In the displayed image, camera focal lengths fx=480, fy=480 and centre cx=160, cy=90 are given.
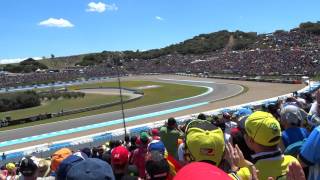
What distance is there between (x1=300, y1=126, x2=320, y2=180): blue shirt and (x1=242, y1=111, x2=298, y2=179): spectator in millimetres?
182

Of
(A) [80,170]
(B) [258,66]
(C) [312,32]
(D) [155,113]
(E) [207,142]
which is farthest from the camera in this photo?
(C) [312,32]

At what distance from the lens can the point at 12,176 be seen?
6.05 m

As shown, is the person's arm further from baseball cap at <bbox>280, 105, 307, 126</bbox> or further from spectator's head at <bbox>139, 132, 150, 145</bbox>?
spectator's head at <bbox>139, 132, 150, 145</bbox>

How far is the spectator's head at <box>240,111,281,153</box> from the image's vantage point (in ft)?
12.9

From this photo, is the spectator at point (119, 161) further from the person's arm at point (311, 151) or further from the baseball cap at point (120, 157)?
the person's arm at point (311, 151)

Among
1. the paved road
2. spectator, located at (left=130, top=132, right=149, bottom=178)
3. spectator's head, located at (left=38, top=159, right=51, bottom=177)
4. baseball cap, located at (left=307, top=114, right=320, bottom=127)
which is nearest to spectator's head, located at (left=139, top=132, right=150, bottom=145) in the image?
spectator, located at (left=130, top=132, right=149, bottom=178)

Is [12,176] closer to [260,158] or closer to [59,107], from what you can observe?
[260,158]

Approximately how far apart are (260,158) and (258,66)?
73.8 metres

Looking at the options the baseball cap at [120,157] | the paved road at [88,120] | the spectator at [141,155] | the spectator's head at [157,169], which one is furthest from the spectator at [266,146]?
the paved road at [88,120]

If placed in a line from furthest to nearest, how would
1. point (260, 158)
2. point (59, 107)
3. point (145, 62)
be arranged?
point (145, 62), point (59, 107), point (260, 158)

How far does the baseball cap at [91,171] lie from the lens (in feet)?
8.17

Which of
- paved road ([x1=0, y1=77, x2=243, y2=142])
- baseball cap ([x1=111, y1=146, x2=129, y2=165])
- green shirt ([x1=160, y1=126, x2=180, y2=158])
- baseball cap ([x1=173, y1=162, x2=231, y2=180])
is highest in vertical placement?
baseball cap ([x1=173, y1=162, x2=231, y2=180])

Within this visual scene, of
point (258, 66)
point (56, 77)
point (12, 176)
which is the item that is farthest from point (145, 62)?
point (12, 176)

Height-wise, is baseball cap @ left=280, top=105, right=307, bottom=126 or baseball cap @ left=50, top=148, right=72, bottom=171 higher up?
baseball cap @ left=280, top=105, right=307, bottom=126
